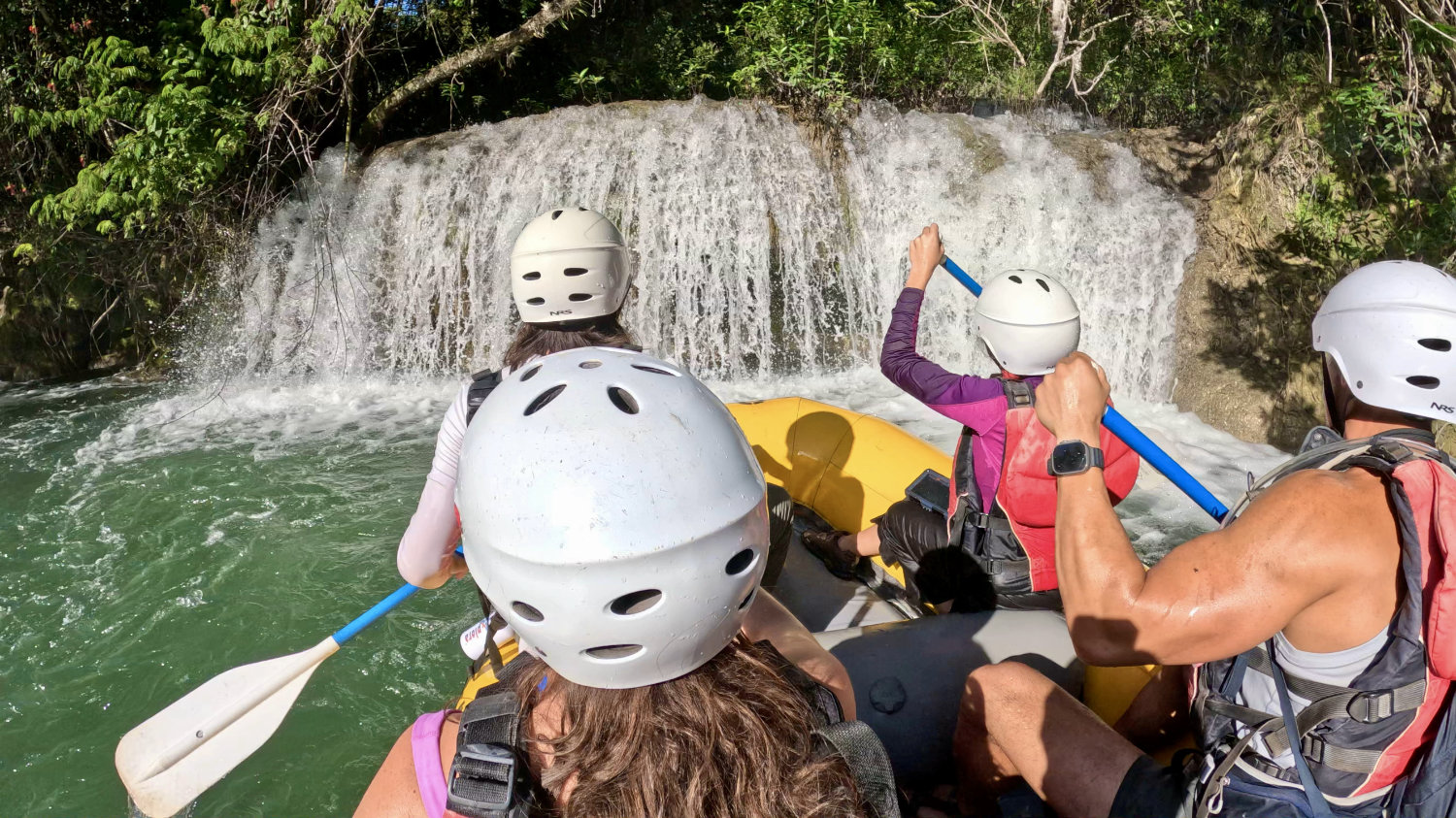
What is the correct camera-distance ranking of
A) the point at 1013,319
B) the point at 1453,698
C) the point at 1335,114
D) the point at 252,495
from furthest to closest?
the point at 1335,114 → the point at 252,495 → the point at 1013,319 → the point at 1453,698

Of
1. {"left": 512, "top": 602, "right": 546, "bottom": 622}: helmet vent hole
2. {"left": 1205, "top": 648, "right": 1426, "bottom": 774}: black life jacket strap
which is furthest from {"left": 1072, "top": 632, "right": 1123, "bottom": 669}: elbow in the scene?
{"left": 512, "top": 602, "right": 546, "bottom": 622}: helmet vent hole

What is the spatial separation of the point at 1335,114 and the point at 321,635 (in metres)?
7.62

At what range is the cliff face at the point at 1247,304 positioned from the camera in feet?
22.7

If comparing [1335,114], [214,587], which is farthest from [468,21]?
[1335,114]

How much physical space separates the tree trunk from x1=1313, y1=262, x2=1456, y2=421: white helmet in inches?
357

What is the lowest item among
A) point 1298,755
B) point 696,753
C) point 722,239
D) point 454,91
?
point 722,239

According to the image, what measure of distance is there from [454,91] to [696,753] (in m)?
9.75

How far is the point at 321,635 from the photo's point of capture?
160 inches

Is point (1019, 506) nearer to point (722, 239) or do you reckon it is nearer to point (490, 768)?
point (490, 768)

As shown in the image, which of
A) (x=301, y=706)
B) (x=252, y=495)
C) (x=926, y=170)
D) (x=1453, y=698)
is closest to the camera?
(x=1453, y=698)

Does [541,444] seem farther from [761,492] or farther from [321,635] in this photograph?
[321,635]

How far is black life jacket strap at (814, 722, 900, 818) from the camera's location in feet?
3.99

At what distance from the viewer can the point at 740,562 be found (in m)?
1.31

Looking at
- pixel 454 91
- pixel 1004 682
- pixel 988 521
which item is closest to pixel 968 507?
pixel 988 521
